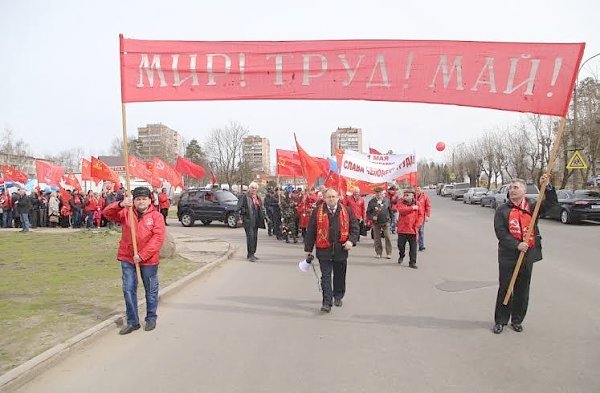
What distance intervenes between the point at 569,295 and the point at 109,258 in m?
9.39

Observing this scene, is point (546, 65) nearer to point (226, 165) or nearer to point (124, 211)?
point (124, 211)

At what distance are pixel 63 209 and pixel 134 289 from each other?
1937cm

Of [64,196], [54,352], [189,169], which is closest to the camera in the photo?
[54,352]

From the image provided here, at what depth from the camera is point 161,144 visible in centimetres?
7075

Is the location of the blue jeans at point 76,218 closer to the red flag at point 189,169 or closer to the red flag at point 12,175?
the red flag at point 12,175

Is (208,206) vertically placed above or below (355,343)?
above

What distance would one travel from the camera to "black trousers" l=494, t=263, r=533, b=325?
5547mm

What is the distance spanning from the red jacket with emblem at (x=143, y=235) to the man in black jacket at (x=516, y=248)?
156 inches

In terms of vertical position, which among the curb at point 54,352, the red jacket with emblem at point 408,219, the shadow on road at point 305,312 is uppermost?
the red jacket with emblem at point 408,219

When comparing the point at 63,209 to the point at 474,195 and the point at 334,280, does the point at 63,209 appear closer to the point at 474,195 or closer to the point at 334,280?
the point at 334,280

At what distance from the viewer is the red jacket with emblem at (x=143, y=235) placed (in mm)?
5695

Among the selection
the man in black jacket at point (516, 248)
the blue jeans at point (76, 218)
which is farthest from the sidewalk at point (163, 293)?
the blue jeans at point (76, 218)

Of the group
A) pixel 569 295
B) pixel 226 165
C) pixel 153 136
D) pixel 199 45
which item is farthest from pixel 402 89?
pixel 153 136

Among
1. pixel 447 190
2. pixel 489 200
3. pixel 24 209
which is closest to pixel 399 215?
pixel 24 209
